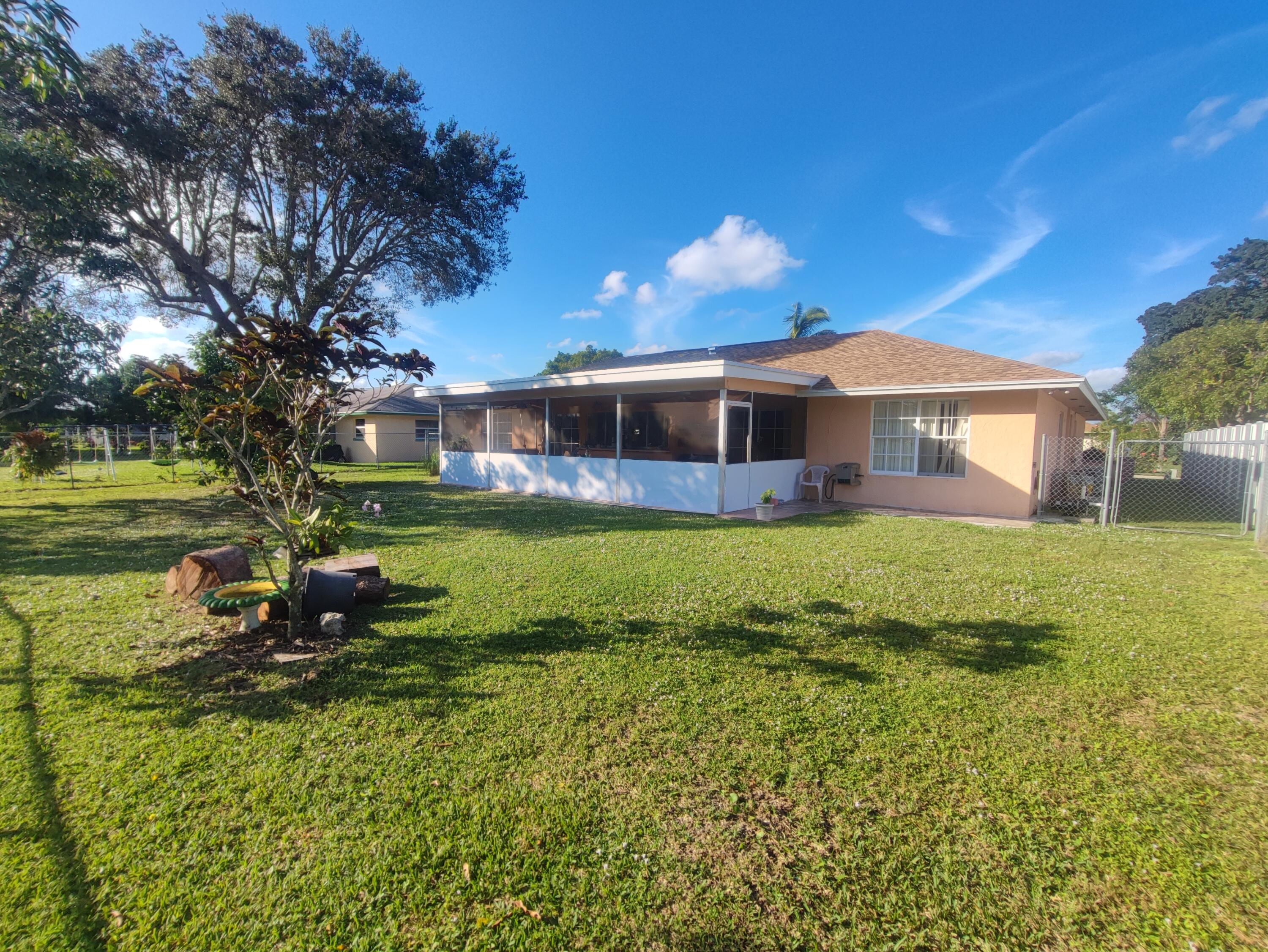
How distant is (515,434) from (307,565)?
8.85 meters

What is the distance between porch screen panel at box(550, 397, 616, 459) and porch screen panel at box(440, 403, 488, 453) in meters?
3.06

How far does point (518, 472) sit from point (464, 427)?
285cm

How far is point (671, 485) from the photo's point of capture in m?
11.8

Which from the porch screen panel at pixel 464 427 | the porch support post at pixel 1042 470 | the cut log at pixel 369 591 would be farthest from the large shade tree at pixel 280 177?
the porch support post at pixel 1042 470

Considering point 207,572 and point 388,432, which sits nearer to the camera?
point 207,572

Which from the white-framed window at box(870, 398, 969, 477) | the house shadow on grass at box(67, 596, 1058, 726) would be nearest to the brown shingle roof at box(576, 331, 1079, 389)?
the white-framed window at box(870, 398, 969, 477)

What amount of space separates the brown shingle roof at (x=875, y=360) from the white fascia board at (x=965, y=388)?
Result: 7 centimetres

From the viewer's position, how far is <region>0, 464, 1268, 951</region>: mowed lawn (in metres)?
1.97

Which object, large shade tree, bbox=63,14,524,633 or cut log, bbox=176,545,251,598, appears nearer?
cut log, bbox=176,545,251,598

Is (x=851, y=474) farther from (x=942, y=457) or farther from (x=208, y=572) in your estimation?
(x=208, y=572)

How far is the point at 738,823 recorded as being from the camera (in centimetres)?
242

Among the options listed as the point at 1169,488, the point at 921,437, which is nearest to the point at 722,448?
the point at 921,437

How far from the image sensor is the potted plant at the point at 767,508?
1027 centimetres

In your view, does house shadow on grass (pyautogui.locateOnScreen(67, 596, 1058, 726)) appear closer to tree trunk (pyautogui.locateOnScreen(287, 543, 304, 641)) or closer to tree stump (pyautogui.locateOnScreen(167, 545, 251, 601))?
tree trunk (pyautogui.locateOnScreen(287, 543, 304, 641))
